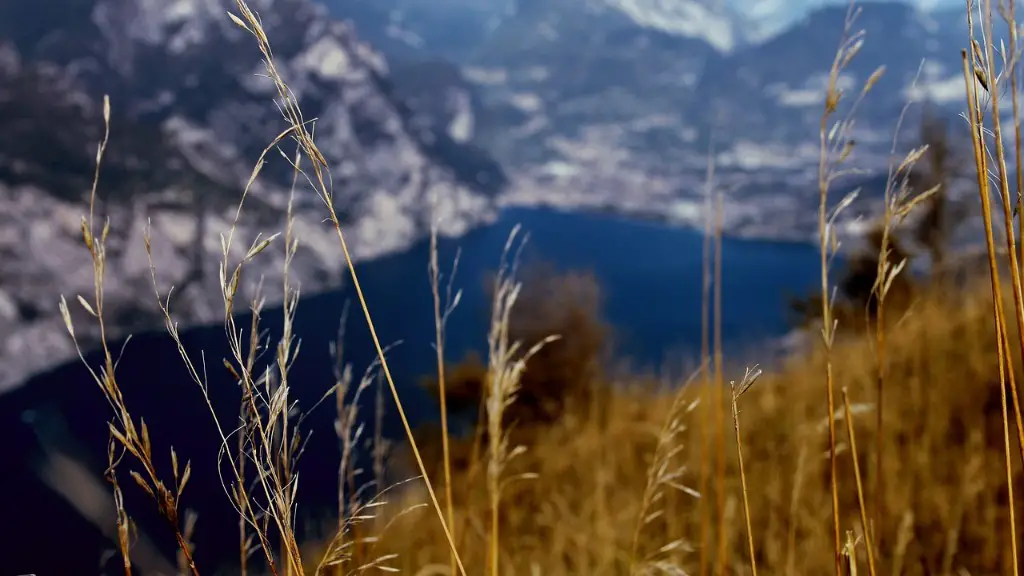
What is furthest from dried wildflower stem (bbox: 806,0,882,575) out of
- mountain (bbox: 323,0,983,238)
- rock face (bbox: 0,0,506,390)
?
mountain (bbox: 323,0,983,238)

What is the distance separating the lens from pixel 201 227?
2481 centimetres

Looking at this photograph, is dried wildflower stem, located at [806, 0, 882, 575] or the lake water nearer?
dried wildflower stem, located at [806, 0, 882, 575]

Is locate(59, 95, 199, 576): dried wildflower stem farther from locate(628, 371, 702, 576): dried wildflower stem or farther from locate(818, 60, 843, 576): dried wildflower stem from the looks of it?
locate(818, 60, 843, 576): dried wildflower stem

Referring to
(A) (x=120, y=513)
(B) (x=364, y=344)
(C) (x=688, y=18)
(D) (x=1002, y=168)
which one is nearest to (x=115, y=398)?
A: (A) (x=120, y=513)

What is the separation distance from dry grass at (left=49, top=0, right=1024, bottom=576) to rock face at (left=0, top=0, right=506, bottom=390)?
134 centimetres

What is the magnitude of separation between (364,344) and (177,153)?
28642mm

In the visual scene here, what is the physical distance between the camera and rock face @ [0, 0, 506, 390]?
14.2 m

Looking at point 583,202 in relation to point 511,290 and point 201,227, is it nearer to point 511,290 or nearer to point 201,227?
point 201,227

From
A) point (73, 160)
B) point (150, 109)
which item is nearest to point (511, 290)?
point (73, 160)

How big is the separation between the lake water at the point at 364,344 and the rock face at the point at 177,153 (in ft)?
2.51

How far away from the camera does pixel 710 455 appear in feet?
6.53

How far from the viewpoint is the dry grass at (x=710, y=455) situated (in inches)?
15.1

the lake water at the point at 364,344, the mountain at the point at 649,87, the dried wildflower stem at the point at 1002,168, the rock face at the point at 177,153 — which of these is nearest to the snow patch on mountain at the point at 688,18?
the mountain at the point at 649,87

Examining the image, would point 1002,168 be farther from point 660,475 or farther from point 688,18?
point 688,18
